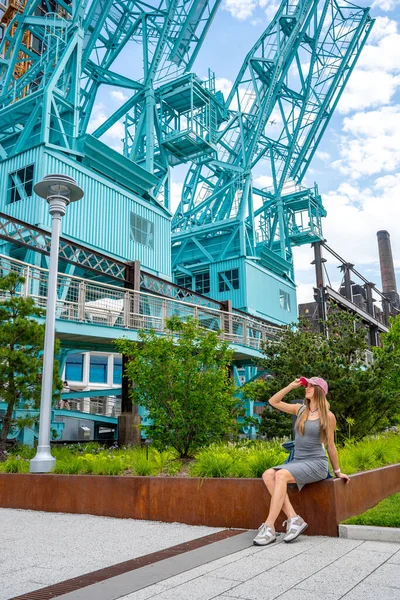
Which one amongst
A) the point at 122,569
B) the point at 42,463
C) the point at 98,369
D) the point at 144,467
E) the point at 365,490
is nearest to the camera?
the point at 122,569

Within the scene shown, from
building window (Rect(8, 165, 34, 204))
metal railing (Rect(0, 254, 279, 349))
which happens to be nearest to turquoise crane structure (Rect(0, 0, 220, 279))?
building window (Rect(8, 165, 34, 204))

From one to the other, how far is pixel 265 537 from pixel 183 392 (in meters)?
4.26

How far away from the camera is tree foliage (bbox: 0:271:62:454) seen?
10484 millimetres

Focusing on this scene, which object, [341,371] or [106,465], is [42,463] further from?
[341,371]

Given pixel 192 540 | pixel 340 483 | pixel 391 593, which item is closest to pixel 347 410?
pixel 340 483

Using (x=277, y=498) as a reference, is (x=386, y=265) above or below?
above

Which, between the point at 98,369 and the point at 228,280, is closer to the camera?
the point at 228,280

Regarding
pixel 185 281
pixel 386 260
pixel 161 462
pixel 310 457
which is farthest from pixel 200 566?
pixel 386 260

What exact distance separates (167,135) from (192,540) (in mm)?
31440

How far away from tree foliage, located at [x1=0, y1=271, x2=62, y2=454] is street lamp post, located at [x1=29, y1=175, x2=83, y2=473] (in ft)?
4.87

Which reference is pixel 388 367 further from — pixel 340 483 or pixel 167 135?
pixel 167 135

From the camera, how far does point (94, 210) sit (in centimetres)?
2505

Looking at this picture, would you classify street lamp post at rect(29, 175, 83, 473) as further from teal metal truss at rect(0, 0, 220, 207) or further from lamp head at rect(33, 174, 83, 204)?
teal metal truss at rect(0, 0, 220, 207)

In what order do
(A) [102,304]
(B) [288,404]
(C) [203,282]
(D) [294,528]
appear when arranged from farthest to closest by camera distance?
1. (C) [203,282]
2. (A) [102,304]
3. (B) [288,404]
4. (D) [294,528]
